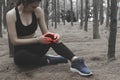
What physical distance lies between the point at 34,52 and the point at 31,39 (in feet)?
0.77

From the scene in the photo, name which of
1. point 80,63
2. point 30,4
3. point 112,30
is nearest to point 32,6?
point 30,4

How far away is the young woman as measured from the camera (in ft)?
13.7

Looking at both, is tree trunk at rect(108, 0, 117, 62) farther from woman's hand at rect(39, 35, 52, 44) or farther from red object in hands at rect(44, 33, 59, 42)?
woman's hand at rect(39, 35, 52, 44)

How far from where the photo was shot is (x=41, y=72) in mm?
4293

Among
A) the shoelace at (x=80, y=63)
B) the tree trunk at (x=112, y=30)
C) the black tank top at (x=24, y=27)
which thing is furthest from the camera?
the tree trunk at (x=112, y=30)

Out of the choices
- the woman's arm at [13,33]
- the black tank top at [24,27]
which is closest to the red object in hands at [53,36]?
the woman's arm at [13,33]

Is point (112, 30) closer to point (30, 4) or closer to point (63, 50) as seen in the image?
point (63, 50)

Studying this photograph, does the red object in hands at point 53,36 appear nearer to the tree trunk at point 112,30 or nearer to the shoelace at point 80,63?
the shoelace at point 80,63

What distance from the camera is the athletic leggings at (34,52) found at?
428 cm

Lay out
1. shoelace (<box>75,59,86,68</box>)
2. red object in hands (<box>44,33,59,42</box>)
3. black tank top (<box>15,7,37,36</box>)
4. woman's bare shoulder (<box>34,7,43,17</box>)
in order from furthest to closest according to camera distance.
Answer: woman's bare shoulder (<box>34,7,43,17</box>) → black tank top (<box>15,7,37,36</box>) → red object in hands (<box>44,33,59,42</box>) → shoelace (<box>75,59,86,68</box>)

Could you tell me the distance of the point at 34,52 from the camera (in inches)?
174

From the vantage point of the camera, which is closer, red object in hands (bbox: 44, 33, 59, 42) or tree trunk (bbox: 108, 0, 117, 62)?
red object in hands (bbox: 44, 33, 59, 42)

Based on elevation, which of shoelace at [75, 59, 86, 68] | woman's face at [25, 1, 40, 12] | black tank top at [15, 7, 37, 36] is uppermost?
woman's face at [25, 1, 40, 12]

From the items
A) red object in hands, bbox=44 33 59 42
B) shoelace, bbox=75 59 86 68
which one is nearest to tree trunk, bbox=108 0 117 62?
shoelace, bbox=75 59 86 68
